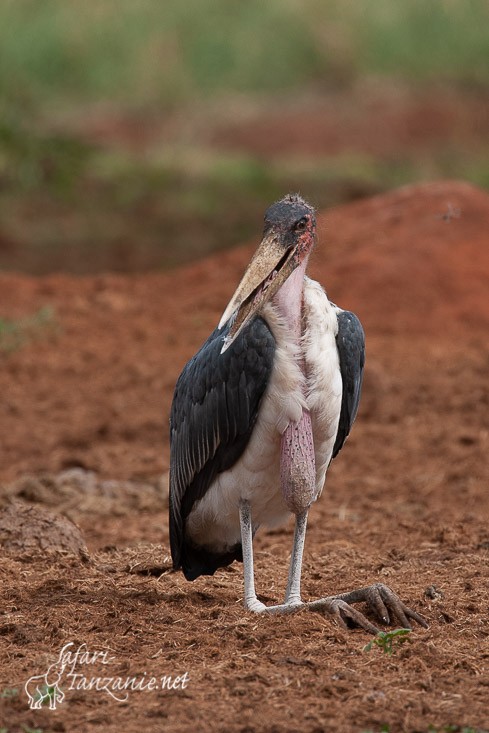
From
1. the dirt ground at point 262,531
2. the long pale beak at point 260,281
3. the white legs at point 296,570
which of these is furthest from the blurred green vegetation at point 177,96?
the long pale beak at point 260,281

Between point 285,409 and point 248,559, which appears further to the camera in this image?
point 248,559

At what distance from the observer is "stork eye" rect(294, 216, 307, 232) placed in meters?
5.14

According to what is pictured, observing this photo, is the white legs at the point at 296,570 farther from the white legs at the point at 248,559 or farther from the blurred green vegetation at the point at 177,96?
the blurred green vegetation at the point at 177,96

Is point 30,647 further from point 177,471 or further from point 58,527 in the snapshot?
point 58,527

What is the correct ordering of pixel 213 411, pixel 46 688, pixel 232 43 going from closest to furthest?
pixel 46 688
pixel 213 411
pixel 232 43

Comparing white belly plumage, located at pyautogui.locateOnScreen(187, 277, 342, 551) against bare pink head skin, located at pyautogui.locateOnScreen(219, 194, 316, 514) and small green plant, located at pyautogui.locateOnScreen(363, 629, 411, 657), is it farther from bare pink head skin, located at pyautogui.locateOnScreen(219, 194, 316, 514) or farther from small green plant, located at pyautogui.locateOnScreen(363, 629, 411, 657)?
small green plant, located at pyautogui.locateOnScreen(363, 629, 411, 657)

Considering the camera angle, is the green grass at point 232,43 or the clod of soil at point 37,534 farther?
the green grass at point 232,43

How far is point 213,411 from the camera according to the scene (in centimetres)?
523

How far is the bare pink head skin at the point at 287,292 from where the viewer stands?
498cm

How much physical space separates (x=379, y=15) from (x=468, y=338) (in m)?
18.4

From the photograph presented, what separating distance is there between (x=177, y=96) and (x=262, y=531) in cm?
2078

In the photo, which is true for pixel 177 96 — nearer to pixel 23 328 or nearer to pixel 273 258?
pixel 23 328

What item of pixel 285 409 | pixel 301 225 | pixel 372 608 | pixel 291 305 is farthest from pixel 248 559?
pixel 301 225

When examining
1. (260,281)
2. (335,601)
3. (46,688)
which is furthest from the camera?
(335,601)
